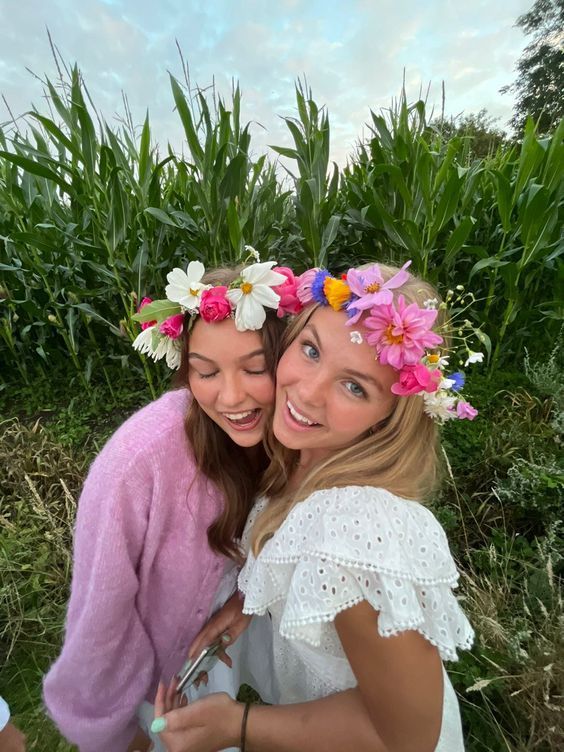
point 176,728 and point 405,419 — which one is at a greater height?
point 405,419

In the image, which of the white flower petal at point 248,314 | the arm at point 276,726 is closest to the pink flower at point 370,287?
the white flower petal at point 248,314

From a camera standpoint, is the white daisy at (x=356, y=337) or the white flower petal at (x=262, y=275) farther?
the white flower petal at (x=262, y=275)

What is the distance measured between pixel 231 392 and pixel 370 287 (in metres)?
0.42

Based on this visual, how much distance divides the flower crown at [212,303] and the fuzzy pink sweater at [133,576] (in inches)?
7.8

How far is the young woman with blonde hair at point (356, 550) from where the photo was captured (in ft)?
2.42

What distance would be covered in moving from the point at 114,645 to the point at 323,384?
892 millimetres

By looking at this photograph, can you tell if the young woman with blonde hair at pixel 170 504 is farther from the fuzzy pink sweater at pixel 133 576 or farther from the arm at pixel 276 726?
the arm at pixel 276 726

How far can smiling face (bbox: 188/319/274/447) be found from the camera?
105cm

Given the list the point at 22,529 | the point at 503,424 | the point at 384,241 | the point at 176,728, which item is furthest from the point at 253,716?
the point at 384,241

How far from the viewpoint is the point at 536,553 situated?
1.71 m

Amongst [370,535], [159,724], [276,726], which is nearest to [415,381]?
[370,535]

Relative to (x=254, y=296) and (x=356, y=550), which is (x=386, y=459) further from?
(x=254, y=296)

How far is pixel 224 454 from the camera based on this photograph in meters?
1.21

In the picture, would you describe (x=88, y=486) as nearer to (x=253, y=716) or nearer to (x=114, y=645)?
(x=114, y=645)
